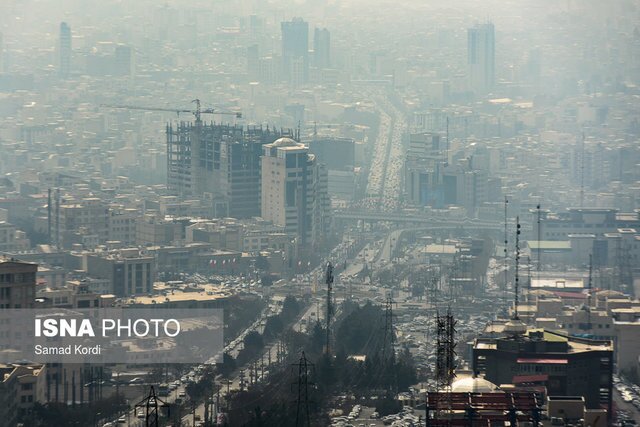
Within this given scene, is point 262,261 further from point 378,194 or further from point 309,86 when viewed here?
point 309,86

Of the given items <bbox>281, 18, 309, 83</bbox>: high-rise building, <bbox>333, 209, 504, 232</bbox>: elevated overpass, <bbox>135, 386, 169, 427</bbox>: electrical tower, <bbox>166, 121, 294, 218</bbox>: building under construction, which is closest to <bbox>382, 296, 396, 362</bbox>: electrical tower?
<bbox>135, 386, 169, 427</bbox>: electrical tower

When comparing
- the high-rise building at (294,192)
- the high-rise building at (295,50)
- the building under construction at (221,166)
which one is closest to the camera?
the high-rise building at (294,192)

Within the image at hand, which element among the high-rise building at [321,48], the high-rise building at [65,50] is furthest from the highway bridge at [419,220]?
the high-rise building at [321,48]

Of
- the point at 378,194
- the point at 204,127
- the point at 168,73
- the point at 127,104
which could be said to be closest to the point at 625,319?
the point at 204,127

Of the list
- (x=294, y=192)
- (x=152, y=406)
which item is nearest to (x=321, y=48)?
(x=294, y=192)

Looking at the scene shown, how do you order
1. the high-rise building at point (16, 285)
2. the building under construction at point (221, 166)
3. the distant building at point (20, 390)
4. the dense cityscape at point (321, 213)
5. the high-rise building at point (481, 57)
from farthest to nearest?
the high-rise building at point (481, 57) < the building under construction at point (221, 166) < the high-rise building at point (16, 285) < the dense cityscape at point (321, 213) < the distant building at point (20, 390)

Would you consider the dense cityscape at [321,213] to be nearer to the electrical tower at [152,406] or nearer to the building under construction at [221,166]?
the building under construction at [221,166]
